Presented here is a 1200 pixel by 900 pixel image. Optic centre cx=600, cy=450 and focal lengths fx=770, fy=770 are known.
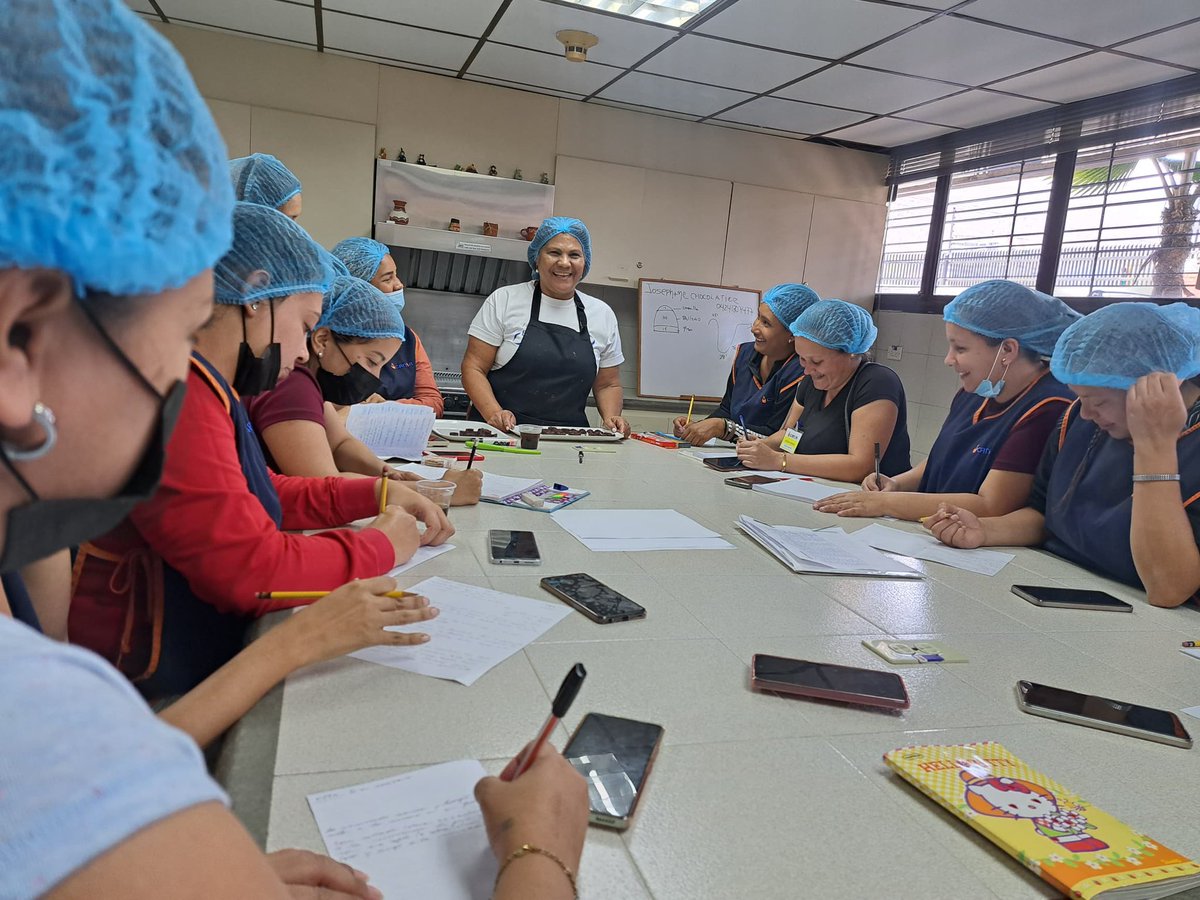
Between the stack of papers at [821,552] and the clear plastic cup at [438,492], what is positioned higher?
the clear plastic cup at [438,492]

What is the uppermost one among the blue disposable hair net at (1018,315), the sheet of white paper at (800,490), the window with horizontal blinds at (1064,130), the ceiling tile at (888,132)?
the ceiling tile at (888,132)

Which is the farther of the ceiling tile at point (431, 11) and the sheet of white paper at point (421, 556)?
the ceiling tile at point (431, 11)

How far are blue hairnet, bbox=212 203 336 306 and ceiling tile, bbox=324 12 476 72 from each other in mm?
2885

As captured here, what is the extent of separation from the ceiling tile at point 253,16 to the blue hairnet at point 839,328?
2726 mm

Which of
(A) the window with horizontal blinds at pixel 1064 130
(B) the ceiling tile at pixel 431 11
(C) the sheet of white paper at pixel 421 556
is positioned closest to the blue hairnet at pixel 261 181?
(B) the ceiling tile at pixel 431 11

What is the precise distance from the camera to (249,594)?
3.65 feet

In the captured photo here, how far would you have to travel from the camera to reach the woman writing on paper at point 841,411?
2762mm

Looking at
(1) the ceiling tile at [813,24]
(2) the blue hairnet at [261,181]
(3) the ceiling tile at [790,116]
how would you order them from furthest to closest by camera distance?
(3) the ceiling tile at [790,116]
(1) the ceiling tile at [813,24]
(2) the blue hairnet at [261,181]

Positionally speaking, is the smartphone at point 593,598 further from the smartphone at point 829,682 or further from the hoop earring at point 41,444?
the hoop earring at point 41,444

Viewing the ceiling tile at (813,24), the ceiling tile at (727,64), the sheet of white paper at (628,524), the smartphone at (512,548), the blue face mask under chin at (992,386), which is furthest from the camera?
the ceiling tile at (727,64)

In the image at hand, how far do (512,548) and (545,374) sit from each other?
2125 millimetres

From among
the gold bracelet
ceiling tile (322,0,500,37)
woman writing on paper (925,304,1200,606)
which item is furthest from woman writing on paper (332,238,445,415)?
the gold bracelet

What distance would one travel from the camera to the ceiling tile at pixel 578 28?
131 inches

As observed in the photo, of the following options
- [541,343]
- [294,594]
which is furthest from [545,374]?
[294,594]
